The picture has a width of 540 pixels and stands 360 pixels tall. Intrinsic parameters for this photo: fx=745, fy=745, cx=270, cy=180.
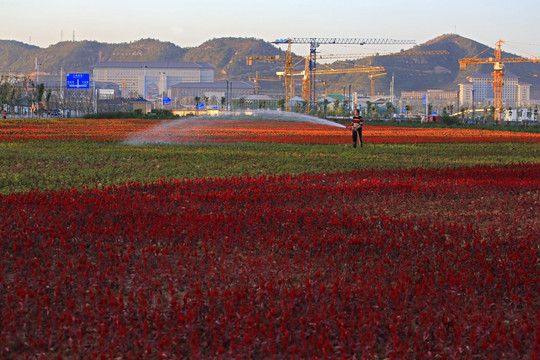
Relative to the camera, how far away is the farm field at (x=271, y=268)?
5.27 m

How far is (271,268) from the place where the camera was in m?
7.32

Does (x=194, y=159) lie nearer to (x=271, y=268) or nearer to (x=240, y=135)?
(x=271, y=268)

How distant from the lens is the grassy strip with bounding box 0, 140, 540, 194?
15312 millimetres

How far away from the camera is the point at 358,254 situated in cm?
789

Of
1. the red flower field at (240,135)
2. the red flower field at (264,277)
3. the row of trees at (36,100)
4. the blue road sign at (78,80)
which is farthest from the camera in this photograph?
the row of trees at (36,100)

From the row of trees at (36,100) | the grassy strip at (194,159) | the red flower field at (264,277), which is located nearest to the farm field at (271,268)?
the red flower field at (264,277)

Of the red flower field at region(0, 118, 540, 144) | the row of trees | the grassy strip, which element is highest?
the row of trees

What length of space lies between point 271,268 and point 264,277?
1.26 feet

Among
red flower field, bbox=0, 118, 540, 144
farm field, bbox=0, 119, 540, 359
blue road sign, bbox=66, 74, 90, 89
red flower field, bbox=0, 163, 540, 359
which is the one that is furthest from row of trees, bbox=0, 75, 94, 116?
red flower field, bbox=0, 163, 540, 359

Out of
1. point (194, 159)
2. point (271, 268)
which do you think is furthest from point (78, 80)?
point (271, 268)

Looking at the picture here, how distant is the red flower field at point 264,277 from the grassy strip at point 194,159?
3.49 meters

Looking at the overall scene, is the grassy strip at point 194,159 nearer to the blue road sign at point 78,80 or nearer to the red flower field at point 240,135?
the red flower field at point 240,135

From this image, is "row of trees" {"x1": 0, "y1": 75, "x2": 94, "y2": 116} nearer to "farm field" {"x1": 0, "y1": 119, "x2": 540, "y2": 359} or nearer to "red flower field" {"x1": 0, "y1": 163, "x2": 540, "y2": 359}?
"farm field" {"x1": 0, "y1": 119, "x2": 540, "y2": 359}

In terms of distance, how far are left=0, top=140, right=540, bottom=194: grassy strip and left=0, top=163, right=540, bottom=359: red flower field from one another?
349cm
